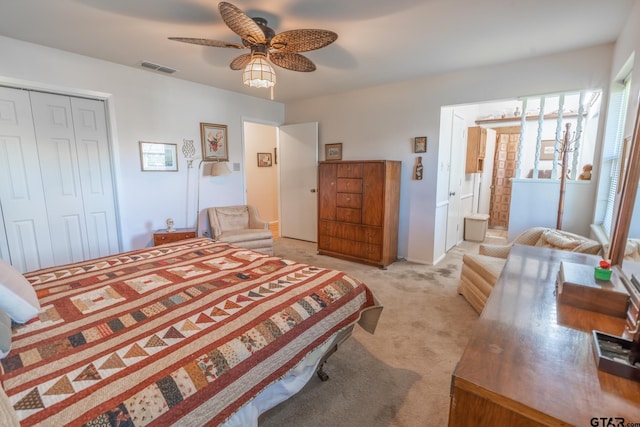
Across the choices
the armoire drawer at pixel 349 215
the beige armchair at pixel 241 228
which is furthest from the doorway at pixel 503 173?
the beige armchair at pixel 241 228

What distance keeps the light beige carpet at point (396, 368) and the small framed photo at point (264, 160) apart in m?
3.86

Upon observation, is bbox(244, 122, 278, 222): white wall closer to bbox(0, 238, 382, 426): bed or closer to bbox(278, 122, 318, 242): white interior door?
bbox(278, 122, 318, 242): white interior door

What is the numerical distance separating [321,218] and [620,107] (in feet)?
11.0

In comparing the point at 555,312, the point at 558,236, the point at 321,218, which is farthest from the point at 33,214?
the point at 558,236

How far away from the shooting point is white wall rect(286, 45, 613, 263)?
293 cm

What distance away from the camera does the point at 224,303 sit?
4.67 ft

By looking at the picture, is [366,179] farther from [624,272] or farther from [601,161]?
[624,272]

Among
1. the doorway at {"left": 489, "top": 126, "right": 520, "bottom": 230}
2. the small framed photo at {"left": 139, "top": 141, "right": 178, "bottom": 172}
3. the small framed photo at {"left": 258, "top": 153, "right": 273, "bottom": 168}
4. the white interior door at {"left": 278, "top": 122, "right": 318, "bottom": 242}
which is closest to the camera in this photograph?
the small framed photo at {"left": 139, "top": 141, "right": 178, "bottom": 172}

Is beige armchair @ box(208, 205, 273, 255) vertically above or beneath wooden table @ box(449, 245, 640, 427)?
beneath

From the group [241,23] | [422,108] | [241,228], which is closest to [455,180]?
[422,108]

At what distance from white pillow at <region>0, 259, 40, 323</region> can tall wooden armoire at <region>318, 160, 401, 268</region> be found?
10.5ft

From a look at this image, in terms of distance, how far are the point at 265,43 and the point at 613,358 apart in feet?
8.03

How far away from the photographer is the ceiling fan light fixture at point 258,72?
7.02ft

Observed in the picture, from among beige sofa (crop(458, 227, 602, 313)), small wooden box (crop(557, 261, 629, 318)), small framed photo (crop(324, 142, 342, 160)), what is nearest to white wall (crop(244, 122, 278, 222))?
small framed photo (crop(324, 142, 342, 160))
